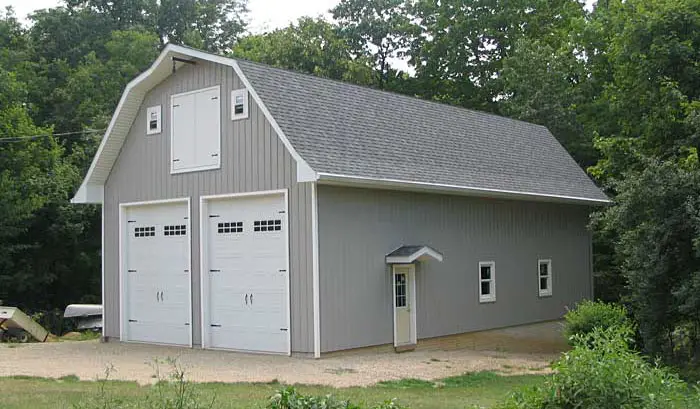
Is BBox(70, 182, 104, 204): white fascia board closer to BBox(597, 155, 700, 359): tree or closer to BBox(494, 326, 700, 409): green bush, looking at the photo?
BBox(597, 155, 700, 359): tree

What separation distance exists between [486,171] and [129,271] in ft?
30.2

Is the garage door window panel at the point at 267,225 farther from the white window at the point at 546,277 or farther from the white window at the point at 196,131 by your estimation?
the white window at the point at 546,277

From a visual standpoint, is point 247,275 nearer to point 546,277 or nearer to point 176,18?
point 546,277

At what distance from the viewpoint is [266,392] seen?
40.1ft

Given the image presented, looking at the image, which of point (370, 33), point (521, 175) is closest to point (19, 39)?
point (370, 33)

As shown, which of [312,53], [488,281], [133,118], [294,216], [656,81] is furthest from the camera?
[312,53]

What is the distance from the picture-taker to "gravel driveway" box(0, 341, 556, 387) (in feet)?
47.8

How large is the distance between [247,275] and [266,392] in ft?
20.8

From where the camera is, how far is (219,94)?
18.8 metres

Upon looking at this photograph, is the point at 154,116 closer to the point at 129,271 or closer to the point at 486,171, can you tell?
the point at 129,271

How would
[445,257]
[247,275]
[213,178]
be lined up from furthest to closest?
[445,257]
[213,178]
[247,275]

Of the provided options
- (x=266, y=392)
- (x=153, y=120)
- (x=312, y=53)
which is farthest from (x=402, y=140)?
(x=312, y=53)

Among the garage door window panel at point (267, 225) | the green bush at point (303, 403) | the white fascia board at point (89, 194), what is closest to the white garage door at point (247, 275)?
the garage door window panel at point (267, 225)

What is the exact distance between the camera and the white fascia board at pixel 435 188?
55.7 feet
